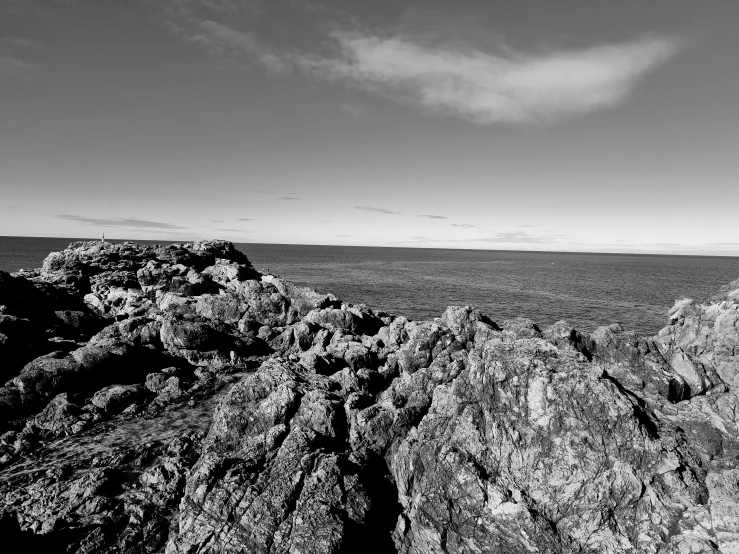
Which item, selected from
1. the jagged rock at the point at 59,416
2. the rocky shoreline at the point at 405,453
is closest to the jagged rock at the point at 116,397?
the rocky shoreline at the point at 405,453

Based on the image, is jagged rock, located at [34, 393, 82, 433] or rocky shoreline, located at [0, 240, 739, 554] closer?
rocky shoreline, located at [0, 240, 739, 554]

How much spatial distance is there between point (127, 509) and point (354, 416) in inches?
405

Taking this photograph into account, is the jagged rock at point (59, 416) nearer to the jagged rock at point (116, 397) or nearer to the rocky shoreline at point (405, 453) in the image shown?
the rocky shoreline at point (405, 453)

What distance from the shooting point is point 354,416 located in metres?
19.4

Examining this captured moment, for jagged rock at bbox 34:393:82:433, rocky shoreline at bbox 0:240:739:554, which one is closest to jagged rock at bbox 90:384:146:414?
rocky shoreline at bbox 0:240:739:554

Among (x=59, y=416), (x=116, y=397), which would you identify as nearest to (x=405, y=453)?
(x=116, y=397)

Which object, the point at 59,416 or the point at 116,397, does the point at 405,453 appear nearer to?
the point at 116,397

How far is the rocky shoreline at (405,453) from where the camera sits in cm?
1348

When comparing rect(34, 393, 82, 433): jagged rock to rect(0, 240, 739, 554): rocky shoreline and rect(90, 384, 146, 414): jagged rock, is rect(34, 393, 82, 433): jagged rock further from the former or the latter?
rect(90, 384, 146, 414): jagged rock

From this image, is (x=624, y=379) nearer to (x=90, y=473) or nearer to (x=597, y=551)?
(x=597, y=551)

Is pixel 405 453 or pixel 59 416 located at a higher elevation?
pixel 405 453

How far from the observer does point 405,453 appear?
642 inches

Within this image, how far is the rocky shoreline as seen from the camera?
1348 centimetres

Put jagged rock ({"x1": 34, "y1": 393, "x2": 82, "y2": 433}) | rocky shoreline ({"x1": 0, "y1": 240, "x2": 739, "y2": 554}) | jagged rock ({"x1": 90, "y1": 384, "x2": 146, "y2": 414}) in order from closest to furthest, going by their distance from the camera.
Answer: rocky shoreline ({"x1": 0, "y1": 240, "x2": 739, "y2": 554}) → jagged rock ({"x1": 34, "y1": 393, "x2": 82, "y2": 433}) → jagged rock ({"x1": 90, "y1": 384, "x2": 146, "y2": 414})
